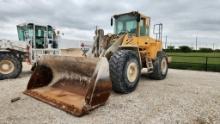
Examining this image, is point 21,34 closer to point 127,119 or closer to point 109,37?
point 109,37

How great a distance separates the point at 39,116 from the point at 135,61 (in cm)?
298

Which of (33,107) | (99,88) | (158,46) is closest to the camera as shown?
(99,88)

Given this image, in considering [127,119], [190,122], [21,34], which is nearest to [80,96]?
[127,119]

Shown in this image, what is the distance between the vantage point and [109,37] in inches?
265

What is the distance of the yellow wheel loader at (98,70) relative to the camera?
414 cm

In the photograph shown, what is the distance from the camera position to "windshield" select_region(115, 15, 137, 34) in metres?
7.07

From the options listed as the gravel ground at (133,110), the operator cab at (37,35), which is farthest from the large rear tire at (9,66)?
the gravel ground at (133,110)

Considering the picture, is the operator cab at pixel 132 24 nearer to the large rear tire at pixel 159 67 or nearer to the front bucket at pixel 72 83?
the large rear tire at pixel 159 67

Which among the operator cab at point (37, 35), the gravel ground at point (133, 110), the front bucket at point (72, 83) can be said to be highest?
the operator cab at point (37, 35)

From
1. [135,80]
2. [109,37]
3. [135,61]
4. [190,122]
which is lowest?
[190,122]

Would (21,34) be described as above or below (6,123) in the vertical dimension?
above

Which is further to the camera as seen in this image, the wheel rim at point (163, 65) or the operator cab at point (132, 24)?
the wheel rim at point (163, 65)

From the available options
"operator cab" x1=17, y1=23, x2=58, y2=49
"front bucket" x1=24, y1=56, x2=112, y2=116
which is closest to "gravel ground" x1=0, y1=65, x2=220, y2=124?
"front bucket" x1=24, y1=56, x2=112, y2=116

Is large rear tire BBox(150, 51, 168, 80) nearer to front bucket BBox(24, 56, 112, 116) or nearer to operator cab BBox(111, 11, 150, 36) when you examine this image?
operator cab BBox(111, 11, 150, 36)
